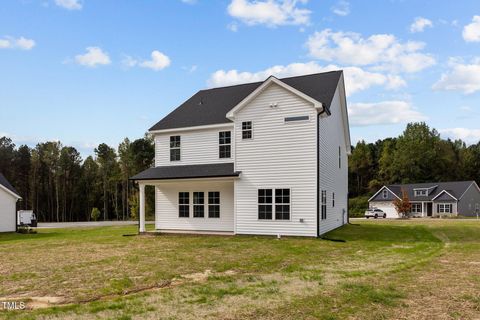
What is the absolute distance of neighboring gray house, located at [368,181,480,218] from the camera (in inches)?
2180

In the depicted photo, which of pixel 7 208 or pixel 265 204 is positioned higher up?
pixel 265 204

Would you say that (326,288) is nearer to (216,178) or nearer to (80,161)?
(216,178)

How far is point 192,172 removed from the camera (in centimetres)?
1947

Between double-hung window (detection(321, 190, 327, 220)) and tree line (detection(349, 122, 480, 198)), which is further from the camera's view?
tree line (detection(349, 122, 480, 198))

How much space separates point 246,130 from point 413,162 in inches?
2583

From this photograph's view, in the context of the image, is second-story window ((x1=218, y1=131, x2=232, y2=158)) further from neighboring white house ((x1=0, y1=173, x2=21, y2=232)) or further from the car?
the car

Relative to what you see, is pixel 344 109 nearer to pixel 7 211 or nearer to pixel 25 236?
pixel 25 236

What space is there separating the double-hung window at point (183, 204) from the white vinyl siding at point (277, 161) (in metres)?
3.69

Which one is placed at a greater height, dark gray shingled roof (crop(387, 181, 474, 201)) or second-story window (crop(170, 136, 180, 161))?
second-story window (crop(170, 136, 180, 161))

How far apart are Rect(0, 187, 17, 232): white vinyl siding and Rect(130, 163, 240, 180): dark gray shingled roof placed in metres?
13.0

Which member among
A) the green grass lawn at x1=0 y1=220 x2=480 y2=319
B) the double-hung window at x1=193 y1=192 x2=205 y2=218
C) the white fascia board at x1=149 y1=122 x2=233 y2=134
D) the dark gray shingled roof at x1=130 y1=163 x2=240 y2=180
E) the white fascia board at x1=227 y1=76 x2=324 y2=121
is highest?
the white fascia board at x1=227 y1=76 x2=324 y2=121

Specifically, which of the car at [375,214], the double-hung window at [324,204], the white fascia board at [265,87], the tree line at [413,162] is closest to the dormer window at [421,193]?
the car at [375,214]

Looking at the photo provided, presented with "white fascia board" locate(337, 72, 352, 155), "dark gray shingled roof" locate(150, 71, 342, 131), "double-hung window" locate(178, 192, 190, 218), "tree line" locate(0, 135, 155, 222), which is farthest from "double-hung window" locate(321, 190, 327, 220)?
"tree line" locate(0, 135, 155, 222)

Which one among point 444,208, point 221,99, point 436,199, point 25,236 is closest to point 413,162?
point 436,199
